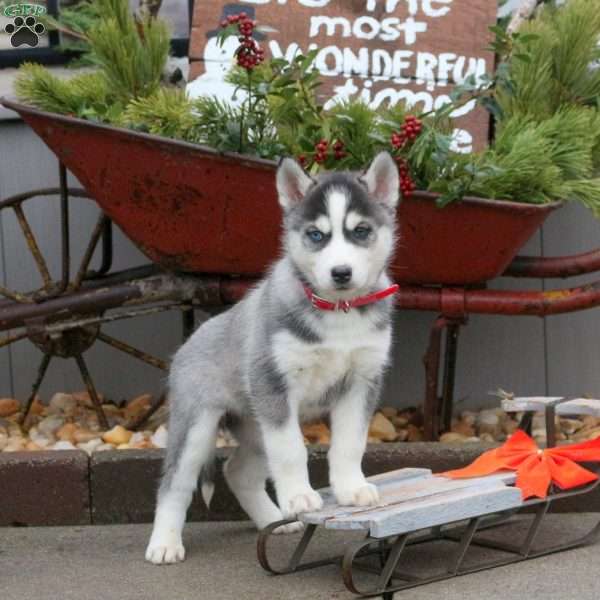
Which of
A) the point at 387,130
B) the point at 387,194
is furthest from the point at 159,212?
the point at 387,194

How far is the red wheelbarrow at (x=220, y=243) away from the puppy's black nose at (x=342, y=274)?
1.01m

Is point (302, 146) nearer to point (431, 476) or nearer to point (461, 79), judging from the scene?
point (461, 79)

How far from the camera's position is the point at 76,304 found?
5.05 metres

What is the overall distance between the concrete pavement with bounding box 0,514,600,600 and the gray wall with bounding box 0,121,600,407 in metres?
1.40

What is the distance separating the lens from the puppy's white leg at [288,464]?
374 cm

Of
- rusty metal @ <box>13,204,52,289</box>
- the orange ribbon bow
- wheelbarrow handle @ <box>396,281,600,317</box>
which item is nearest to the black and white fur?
the orange ribbon bow

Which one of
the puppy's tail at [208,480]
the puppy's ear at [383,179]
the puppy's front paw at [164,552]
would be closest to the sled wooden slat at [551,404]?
the puppy's ear at [383,179]

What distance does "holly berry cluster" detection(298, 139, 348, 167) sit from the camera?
4457 mm

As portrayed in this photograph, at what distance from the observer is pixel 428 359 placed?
16.2 ft

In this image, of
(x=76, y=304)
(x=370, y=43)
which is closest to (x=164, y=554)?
(x=76, y=304)

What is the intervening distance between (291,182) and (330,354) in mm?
526

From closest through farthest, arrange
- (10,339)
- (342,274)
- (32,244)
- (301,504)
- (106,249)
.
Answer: (342,274) → (301,504) → (10,339) → (106,249) → (32,244)

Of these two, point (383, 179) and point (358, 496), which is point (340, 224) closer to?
point (383, 179)

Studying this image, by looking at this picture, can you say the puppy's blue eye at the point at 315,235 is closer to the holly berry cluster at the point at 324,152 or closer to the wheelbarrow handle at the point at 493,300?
the holly berry cluster at the point at 324,152
